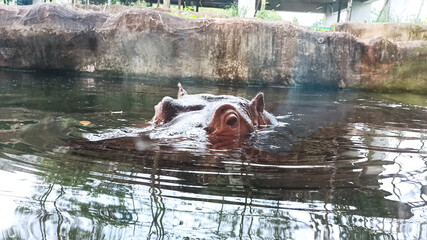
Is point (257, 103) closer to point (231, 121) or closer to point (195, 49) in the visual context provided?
point (231, 121)

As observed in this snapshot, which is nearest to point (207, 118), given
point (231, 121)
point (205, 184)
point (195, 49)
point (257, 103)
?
point (231, 121)

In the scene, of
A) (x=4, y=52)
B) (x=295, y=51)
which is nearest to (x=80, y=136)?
(x=295, y=51)

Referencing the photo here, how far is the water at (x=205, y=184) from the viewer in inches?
48.0

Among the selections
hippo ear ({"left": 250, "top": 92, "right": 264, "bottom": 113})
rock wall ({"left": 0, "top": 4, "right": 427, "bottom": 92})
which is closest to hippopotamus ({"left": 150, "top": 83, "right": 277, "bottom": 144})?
hippo ear ({"left": 250, "top": 92, "right": 264, "bottom": 113})

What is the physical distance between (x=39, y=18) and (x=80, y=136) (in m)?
6.33

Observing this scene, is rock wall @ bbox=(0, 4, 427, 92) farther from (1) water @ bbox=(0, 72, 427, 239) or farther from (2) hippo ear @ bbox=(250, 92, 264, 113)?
(1) water @ bbox=(0, 72, 427, 239)

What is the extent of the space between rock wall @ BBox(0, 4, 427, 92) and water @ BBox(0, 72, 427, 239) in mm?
4732

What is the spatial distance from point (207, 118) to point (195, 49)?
5.25 m

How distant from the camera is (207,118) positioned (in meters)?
2.90

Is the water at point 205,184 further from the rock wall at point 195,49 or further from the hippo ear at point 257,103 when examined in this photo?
the rock wall at point 195,49

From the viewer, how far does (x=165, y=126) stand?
294 centimetres

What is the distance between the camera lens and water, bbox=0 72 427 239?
122cm

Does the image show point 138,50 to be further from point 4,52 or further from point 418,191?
point 418,191

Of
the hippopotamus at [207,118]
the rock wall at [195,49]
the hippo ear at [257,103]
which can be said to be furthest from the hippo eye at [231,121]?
the rock wall at [195,49]
